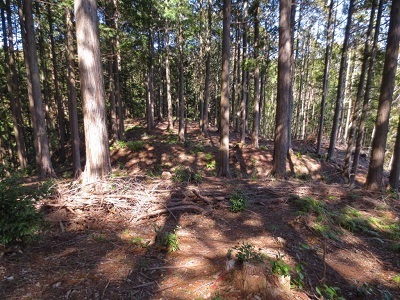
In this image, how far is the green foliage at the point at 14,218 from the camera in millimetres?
3256

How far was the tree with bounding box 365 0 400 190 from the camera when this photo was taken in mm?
7316

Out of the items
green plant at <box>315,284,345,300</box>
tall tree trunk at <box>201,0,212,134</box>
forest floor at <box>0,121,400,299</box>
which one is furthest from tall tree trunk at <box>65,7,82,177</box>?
green plant at <box>315,284,345,300</box>

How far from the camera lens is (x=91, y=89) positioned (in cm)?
576

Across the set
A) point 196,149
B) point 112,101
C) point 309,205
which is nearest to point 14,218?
point 309,205

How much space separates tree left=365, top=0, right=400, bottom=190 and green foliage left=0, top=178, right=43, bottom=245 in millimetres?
9583

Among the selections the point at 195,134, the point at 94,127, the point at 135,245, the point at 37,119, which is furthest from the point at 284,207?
the point at 195,134

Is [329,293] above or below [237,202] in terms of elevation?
below

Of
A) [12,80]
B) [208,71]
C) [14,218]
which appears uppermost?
[208,71]

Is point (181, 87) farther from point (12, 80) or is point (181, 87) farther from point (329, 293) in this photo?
point (329, 293)

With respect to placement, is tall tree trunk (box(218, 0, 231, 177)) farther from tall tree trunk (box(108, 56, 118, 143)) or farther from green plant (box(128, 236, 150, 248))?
tall tree trunk (box(108, 56, 118, 143))

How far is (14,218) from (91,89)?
138 inches

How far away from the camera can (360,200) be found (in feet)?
22.5

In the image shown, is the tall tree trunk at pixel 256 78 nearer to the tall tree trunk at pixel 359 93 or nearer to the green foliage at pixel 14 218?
the tall tree trunk at pixel 359 93

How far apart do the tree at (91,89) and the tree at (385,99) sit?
872 cm
